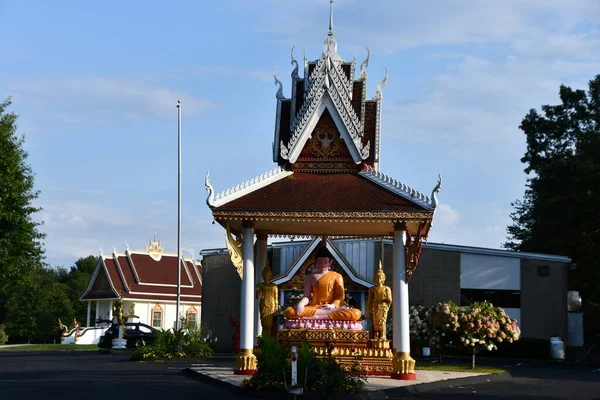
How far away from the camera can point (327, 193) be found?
19.7 m

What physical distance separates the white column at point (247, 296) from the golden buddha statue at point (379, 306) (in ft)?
9.89

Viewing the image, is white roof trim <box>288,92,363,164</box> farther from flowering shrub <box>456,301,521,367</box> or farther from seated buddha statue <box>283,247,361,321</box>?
flowering shrub <box>456,301,521,367</box>

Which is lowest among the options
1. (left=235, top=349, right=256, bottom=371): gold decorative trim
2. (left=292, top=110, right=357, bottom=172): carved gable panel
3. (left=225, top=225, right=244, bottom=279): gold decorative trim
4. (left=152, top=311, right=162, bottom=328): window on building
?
(left=152, top=311, right=162, bottom=328): window on building

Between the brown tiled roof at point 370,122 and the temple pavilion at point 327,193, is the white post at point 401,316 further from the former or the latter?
the brown tiled roof at point 370,122

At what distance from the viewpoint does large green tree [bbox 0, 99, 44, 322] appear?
36000mm

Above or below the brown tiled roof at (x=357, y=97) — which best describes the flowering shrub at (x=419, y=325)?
below

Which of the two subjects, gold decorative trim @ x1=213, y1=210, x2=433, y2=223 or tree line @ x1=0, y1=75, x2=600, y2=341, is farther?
tree line @ x1=0, y1=75, x2=600, y2=341

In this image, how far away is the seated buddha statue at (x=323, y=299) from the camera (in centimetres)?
1964

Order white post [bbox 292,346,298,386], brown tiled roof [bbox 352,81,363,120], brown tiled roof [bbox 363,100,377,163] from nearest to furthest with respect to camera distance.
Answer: white post [bbox 292,346,298,386], brown tiled roof [bbox 363,100,377,163], brown tiled roof [bbox 352,81,363,120]

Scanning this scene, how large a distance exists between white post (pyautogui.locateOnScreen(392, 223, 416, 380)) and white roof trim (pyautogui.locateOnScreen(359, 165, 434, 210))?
65 centimetres

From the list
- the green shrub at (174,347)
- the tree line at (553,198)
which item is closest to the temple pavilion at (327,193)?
the green shrub at (174,347)

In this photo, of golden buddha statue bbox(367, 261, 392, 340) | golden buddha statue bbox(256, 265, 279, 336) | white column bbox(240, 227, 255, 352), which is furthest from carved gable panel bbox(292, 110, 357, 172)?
golden buddha statue bbox(256, 265, 279, 336)

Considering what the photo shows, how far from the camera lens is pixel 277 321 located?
20.7 m

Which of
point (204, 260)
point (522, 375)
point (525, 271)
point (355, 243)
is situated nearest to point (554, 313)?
point (525, 271)
